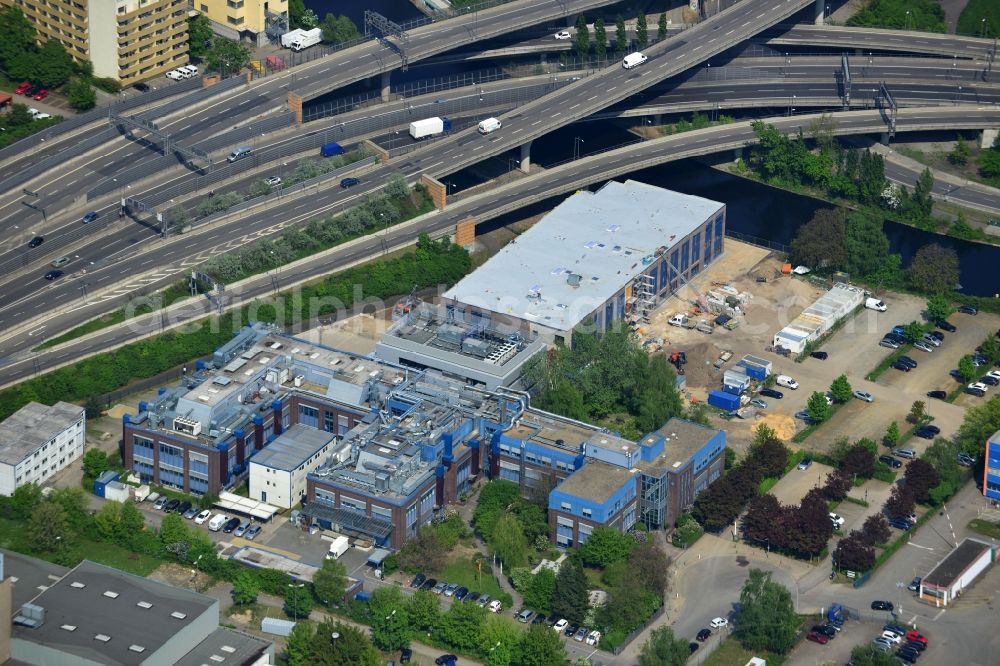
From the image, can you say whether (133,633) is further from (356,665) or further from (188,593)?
(356,665)

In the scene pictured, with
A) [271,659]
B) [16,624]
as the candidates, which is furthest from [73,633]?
[271,659]

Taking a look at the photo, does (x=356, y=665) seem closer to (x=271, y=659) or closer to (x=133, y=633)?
(x=271, y=659)

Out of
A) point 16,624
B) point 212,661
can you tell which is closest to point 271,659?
point 212,661

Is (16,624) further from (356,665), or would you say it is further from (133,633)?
(356,665)

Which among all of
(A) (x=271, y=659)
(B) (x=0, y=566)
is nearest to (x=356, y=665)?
(A) (x=271, y=659)
